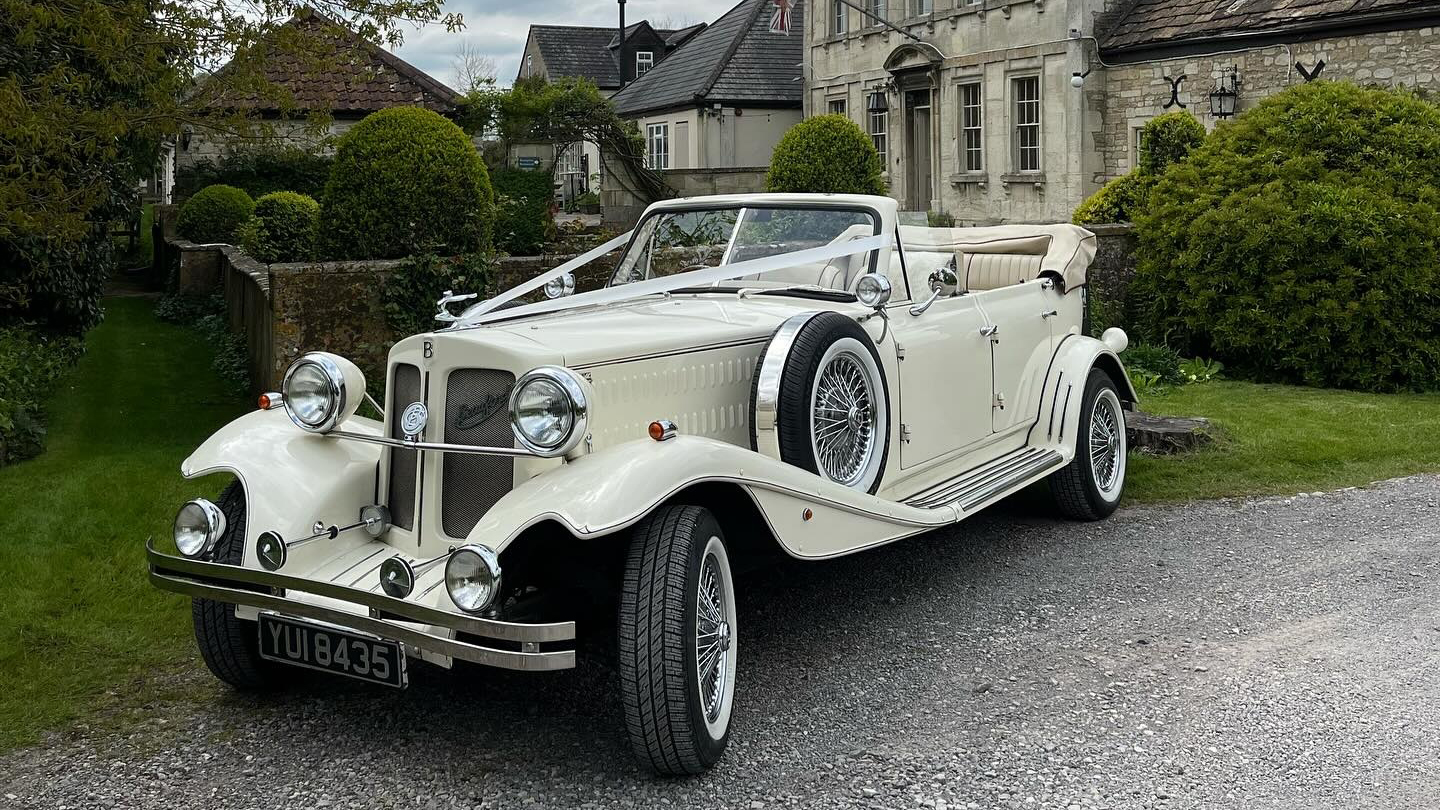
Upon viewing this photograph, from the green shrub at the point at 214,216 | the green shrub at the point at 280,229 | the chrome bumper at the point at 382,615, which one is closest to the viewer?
the chrome bumper at the point at 382,615

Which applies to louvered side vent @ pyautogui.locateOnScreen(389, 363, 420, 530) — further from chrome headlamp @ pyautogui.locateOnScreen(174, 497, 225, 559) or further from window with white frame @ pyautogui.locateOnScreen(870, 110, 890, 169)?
window with white frame @ pyautogui.locateOnScreen(870, 110, 890, 169)

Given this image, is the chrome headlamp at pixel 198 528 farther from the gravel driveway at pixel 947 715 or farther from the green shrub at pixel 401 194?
the green shrub at pixel 401 194

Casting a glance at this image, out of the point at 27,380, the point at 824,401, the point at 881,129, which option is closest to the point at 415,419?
the point at 824,401

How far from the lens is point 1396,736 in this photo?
4.21m

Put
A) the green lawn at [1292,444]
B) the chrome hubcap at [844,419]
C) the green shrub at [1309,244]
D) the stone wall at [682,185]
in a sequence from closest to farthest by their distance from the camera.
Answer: the chrome hubcap at [844,419] < the green lawn at [1292,444] < the green shrub at [1309,244] < the stone wall at [682,185]

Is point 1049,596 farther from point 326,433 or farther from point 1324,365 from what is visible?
point 1324,365

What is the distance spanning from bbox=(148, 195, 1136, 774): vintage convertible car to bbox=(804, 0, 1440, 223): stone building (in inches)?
580

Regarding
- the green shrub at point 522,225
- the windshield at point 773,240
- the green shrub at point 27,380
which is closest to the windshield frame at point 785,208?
the windshield at point 773,240

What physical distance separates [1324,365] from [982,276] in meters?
4.47

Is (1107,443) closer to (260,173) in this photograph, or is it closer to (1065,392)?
(1065,392)

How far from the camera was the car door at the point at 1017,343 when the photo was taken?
21.5ft

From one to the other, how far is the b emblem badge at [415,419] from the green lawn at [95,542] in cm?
145

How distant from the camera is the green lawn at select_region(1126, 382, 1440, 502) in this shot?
25.8 feet

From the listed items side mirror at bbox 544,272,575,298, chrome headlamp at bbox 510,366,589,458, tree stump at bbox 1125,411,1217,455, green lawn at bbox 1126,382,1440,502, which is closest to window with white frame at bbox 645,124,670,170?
green lawn at bbox 1126,382,1440,502
